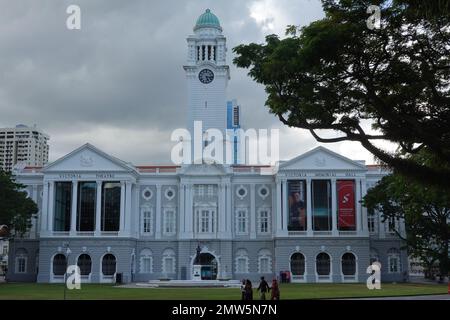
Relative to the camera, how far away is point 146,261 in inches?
2940

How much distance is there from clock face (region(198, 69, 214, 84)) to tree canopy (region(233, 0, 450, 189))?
60.3 metres

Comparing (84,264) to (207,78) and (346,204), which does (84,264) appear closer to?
(207,78)

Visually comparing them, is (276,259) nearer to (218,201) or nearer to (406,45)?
(218,201)

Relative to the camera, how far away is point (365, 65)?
19.2 meters

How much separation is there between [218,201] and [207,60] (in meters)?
17.9

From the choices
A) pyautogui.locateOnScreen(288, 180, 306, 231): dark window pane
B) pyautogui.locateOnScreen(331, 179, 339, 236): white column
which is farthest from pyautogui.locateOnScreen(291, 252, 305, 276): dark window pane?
pyautogui.locateOnScreen(331, 179, 339, 236): white column

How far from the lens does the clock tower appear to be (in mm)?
80375

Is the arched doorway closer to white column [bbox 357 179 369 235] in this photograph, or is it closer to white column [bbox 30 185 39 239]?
white column [bbox 357 179 369 235]

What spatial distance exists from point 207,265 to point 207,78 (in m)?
22.7

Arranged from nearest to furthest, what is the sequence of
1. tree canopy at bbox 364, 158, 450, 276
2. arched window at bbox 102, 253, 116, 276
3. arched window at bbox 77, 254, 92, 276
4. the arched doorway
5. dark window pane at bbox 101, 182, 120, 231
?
tree canopy at bbox 364, 158, 450, 276, the arched doorway, arched window at bbox 102, 253, 116, 276, arched window at bbox 77, 254, 92, 276, dark window pane at bbox 101, 182, 120, 231

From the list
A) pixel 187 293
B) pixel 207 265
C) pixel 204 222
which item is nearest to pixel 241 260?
pixel 207 265

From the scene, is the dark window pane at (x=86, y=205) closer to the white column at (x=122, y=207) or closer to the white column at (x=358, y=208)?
the white column at (x=122, y=207)

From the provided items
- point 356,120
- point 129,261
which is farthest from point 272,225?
point 356,120

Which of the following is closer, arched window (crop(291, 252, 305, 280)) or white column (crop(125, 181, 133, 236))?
arched window (crop(291, 252, 305, 280))
